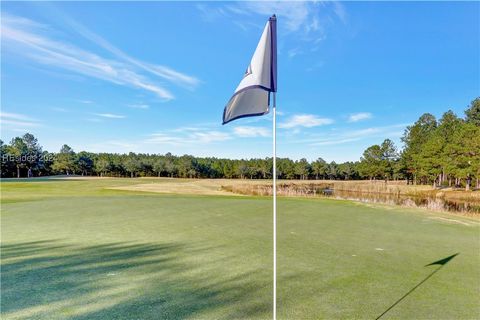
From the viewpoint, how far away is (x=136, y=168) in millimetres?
113562

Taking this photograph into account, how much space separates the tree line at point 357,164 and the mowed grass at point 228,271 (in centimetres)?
4569

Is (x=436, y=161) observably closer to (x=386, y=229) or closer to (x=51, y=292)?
(x=386, y=229)

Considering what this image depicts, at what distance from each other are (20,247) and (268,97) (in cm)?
725

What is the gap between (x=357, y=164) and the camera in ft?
319

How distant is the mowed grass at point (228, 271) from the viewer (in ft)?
13.2

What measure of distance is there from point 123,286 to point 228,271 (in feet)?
6.17

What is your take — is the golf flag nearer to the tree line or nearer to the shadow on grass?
the shadow on grass

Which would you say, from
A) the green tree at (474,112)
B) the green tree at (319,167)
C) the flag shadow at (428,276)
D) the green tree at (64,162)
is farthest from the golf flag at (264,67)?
the green tree at (319,167)

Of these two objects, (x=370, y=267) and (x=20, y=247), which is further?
(x=20, y=247)

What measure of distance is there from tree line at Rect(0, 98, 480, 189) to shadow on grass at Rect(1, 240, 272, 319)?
164 feet

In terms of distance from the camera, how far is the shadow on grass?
391 centimetres

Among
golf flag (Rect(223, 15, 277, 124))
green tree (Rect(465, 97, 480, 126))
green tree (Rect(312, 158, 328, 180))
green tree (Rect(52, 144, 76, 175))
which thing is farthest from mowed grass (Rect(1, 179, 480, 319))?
green tree (Rect(312, 158, 328, 180))

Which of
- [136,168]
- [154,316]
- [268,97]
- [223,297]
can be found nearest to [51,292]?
[154,316]

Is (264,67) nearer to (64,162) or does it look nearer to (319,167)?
(64,162)
